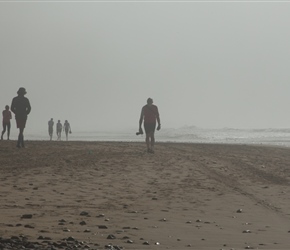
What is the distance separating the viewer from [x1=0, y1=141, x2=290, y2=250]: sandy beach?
8102mm

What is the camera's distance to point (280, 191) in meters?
13.6

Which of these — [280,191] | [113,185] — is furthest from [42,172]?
[280,191]

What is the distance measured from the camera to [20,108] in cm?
1945

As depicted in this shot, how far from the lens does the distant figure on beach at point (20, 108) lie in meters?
19.4

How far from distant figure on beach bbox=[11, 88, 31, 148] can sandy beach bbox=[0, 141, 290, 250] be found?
0.71 m

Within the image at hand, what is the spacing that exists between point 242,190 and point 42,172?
176 inches

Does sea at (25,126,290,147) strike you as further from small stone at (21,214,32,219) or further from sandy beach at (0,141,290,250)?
small stone at (21,214,32,219)

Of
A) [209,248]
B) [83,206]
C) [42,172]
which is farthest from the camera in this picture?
[42,172]

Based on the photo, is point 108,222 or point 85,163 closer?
point 108,222

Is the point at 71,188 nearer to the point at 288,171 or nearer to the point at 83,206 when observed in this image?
the point at 83,206

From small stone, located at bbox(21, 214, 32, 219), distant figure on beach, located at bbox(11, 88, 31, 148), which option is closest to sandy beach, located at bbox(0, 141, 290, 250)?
small stone, located at bbox(21, 214, 32, 219)

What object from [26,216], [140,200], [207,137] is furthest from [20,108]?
[207,137]

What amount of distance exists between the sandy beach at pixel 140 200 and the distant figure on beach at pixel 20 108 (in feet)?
2.33

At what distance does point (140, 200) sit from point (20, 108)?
904 cm
